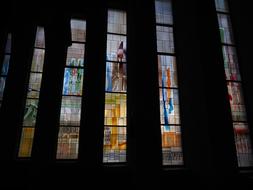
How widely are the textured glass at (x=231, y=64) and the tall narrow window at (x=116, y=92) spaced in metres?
2.60

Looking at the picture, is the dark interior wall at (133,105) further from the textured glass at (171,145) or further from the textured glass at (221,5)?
the textured glass at (221,5)

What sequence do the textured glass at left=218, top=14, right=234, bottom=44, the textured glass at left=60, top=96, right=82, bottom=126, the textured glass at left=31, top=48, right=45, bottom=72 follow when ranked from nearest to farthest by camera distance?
the textured glass at left=60, top=96, right=82, bottom=126, the textured glass at left=31, top=48, right=45, bottom=72, the textured glass at left=218, top=14, right=234, bottom=44

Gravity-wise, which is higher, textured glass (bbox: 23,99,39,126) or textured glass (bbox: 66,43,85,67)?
textured glass (bbox: 66,43,85,67)

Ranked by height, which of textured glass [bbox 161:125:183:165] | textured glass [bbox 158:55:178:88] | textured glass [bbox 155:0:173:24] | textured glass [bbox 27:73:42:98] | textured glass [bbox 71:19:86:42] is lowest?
textured glass [bbox 161:125:183:165]

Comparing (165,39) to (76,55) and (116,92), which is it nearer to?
(116,92)

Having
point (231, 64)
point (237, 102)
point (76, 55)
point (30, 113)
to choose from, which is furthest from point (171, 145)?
point (30, 113)

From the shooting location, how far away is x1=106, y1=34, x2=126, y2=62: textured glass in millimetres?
4940

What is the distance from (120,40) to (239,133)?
11.8 feet

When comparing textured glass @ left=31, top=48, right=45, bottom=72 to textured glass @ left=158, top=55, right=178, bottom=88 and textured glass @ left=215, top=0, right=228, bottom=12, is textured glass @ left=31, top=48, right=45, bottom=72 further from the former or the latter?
textured glass @ left=215, top=0, right=228, bottom=12

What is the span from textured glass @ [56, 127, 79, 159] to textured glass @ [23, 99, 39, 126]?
2.13 feet

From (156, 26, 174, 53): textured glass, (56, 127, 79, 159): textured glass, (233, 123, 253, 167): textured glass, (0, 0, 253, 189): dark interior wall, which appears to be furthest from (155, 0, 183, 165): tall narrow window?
(56, 127, 79, 159): textured glass

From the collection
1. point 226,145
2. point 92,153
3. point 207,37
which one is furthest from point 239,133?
point 92,153

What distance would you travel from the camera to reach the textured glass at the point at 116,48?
4.94 m

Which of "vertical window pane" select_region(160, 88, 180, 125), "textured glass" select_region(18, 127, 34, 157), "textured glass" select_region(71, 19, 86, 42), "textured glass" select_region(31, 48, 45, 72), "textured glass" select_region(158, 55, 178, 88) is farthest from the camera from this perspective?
"textured glass" select_region(71, 19, 86, 42)
